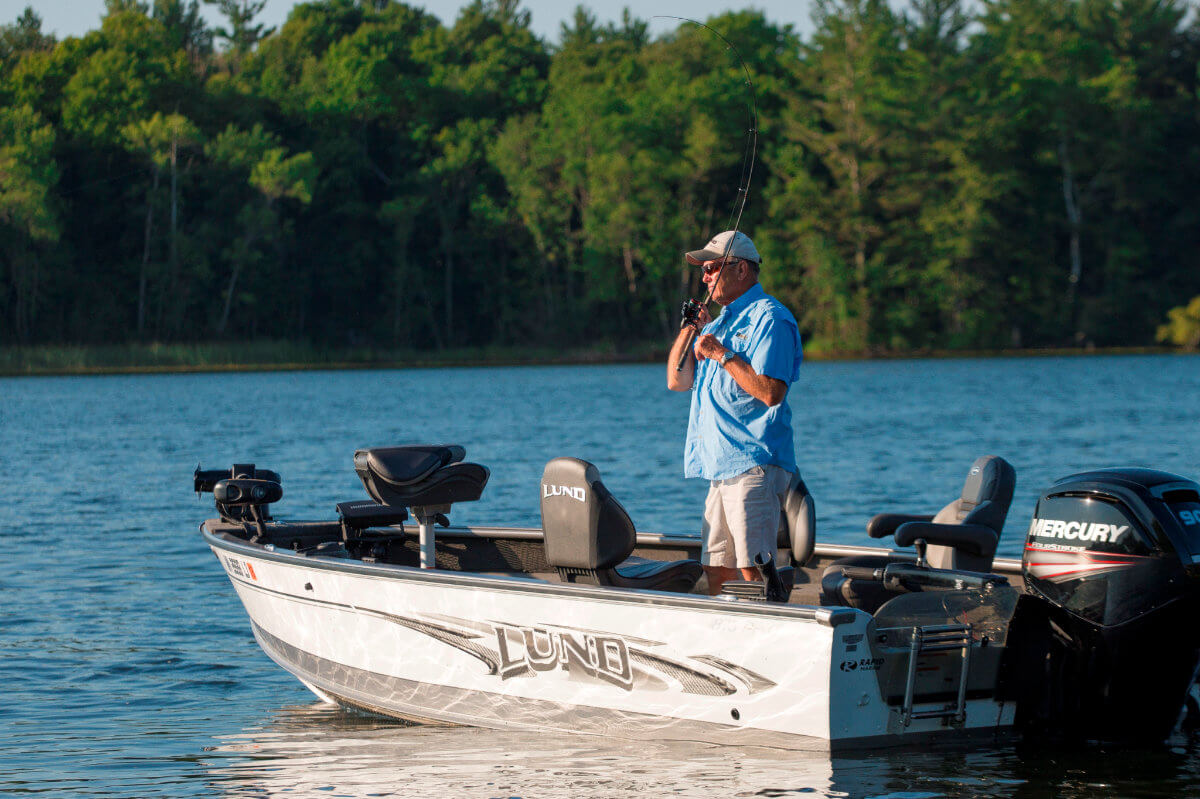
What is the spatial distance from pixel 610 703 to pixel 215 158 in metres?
56.7

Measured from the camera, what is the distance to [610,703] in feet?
19.1

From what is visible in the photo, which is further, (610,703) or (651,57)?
(651,57)

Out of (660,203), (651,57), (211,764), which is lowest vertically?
(211,764)

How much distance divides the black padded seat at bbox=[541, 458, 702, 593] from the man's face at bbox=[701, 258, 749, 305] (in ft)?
2.64

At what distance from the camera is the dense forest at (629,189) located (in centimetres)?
5984

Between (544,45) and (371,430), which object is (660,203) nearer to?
(544,45)

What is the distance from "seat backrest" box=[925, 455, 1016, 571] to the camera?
6.15m

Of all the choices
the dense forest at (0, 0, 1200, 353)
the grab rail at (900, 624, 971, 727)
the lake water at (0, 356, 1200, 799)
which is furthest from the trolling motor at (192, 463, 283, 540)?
the dense forest at (0, 0, 1200, 353)

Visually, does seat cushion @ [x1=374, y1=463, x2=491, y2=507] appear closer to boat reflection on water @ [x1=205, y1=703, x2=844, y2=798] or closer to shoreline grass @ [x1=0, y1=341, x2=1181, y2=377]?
boat reflection on water @ [x1=205, y1=703, x2=844, y2=798]

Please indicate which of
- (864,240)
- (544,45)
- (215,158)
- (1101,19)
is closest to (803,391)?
(864,240)

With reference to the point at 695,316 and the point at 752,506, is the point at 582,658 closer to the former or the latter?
the point at 752,506

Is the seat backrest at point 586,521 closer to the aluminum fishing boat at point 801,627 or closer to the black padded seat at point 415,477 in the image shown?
the aluminum fishing boat at point 801,627

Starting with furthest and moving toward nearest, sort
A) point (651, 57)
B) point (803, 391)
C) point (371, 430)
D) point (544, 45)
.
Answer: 1. point (544, 45)
2. point (651, 57)
3. point (803, 391)
4. point (371, 430)

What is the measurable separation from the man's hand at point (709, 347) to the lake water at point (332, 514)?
4.61 ft
